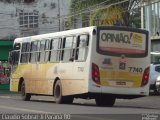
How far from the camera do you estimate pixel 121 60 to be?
2180cm

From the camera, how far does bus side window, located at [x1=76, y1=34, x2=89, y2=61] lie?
21.8 m

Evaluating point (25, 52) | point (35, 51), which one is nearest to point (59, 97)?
point (35, 51)

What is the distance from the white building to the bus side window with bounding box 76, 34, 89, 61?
4464 centimetres

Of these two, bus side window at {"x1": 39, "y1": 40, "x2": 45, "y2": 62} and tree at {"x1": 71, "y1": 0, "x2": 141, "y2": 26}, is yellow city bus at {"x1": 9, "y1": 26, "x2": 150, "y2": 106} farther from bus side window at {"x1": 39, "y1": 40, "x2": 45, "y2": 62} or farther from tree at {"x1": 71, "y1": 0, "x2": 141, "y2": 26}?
tree at {"x1": 71, "y1": 0, "x2": 141, "y2": 26}

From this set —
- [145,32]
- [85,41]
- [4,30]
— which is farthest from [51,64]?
[4,30]

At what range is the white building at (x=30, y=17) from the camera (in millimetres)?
67562

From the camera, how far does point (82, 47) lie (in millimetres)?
22109

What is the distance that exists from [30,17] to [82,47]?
48059mm

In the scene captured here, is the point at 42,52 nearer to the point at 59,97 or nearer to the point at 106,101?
the point at 59,97

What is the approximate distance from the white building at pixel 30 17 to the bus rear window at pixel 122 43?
45.0 m

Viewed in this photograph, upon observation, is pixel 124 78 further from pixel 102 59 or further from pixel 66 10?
pixel 66 10

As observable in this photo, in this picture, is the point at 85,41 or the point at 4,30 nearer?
the point at 85,41

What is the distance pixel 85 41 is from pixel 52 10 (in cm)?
4929

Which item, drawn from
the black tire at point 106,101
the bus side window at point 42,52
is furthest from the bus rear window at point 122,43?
the bus side window at point 42,52
